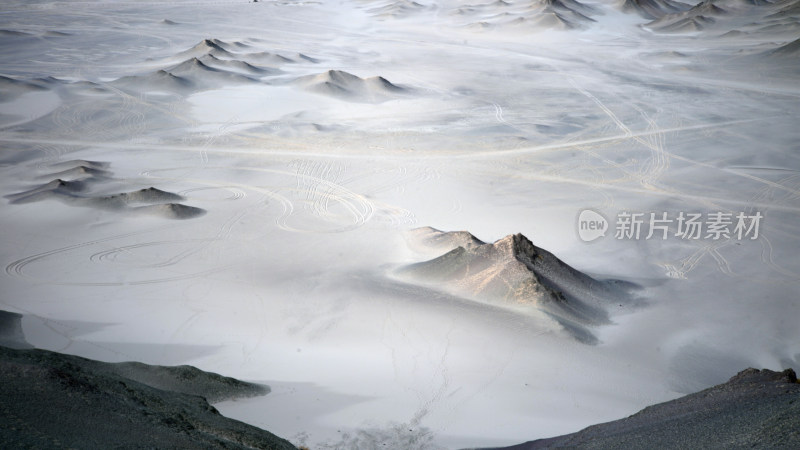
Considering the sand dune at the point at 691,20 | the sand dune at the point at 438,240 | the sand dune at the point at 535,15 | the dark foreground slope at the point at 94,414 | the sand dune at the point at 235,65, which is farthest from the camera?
the sand dune at the point at 535,15

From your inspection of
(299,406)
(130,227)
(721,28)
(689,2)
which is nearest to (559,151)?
(130,227)

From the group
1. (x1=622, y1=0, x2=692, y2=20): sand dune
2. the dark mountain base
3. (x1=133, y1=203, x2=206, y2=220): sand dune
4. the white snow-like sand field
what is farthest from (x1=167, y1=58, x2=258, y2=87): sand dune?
(x1=622, y1=0, x2=692, y2=20): sand dune

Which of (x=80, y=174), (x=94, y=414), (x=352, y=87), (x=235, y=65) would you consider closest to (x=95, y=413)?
(x=94, y=414)

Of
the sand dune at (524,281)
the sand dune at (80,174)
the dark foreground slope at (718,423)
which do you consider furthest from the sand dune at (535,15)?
the dark foreground slope at (718,423)

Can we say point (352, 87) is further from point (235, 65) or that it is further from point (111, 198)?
point (111, 198)

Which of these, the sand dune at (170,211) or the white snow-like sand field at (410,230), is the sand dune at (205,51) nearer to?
the white snow-like sand field at (410,230)

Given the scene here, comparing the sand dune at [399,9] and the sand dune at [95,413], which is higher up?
the sand dune at [399,9]
